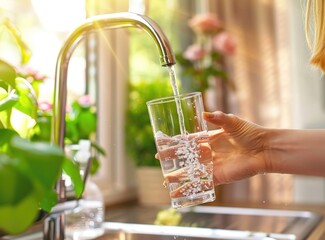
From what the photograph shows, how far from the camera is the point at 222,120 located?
1121mm

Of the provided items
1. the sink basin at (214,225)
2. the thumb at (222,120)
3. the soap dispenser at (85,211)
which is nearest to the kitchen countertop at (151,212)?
the sink basin at (214,225)

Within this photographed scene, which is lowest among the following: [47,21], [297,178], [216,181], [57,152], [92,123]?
[297,178]

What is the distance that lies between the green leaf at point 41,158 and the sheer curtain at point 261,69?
257cm

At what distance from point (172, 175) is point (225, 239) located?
414 mm

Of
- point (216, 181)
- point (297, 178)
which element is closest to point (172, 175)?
point (216, 181)

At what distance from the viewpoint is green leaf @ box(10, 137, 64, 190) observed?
54cm

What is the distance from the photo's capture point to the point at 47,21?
1961 millimetres

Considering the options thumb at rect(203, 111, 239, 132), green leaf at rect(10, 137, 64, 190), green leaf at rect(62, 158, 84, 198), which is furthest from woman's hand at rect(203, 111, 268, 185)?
green leaf at rect(10, 137, 64, 190)

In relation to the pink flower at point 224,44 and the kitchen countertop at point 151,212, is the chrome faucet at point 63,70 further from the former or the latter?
the pink flower at point 224,44

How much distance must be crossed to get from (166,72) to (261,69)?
60 cm

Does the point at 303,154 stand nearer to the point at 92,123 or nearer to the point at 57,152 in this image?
the point at 92,123

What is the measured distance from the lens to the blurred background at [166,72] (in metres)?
2.01

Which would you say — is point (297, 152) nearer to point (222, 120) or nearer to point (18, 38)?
point (222, 120)

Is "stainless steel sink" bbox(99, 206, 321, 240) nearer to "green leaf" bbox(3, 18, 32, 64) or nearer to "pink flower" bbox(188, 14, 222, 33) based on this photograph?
"green leaf" bbox(3, 18, 32, 64)
